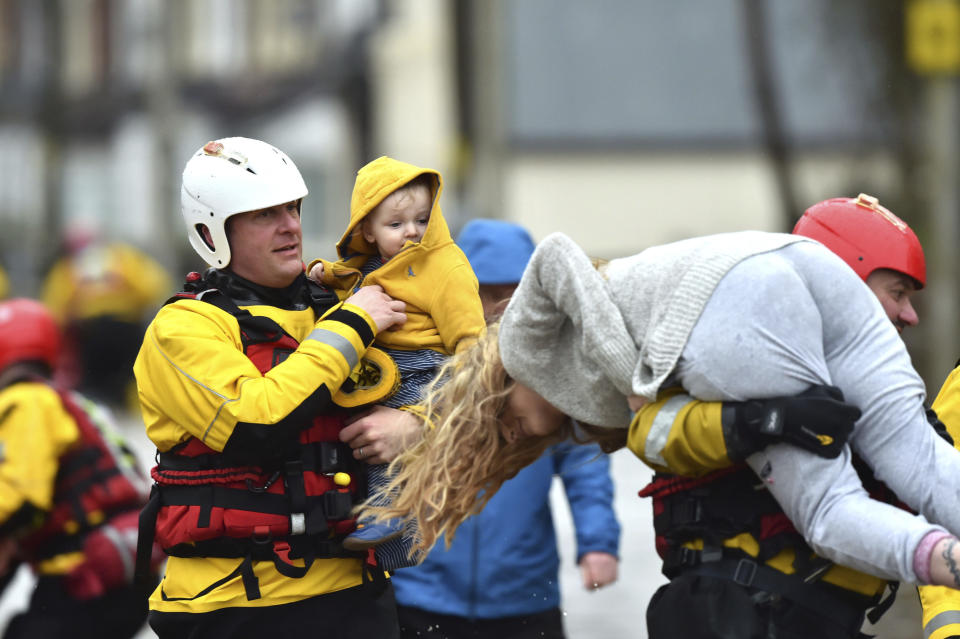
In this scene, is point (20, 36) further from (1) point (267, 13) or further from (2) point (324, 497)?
(2) point (324, 497)

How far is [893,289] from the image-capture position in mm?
3221

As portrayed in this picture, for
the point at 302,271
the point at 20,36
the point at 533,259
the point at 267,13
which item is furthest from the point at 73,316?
the point at 20,36

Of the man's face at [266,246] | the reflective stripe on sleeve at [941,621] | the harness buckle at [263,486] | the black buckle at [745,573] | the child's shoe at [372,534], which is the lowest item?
the reflective stripe on sleeve at [941,621]

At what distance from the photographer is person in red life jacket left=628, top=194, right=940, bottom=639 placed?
2.86 meters

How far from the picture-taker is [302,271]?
12.3 feet

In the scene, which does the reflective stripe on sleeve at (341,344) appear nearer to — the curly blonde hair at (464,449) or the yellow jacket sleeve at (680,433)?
the curly blonde hair at (464,449)

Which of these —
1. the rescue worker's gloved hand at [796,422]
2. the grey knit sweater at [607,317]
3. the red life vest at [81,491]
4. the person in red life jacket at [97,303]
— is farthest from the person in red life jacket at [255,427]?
the person in red life jacket at [97,303]

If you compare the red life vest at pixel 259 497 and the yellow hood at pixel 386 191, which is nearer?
the red life vest at pixel 259 497

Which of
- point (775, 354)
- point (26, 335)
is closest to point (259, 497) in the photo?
point (775, 354)

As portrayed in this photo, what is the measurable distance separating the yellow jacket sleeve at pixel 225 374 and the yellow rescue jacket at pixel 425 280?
6.6 inches

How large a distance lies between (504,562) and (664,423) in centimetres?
177

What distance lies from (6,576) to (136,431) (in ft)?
34.0

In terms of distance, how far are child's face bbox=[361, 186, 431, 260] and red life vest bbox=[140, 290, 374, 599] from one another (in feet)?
1.15

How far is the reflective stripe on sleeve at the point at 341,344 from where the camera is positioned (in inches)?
133
